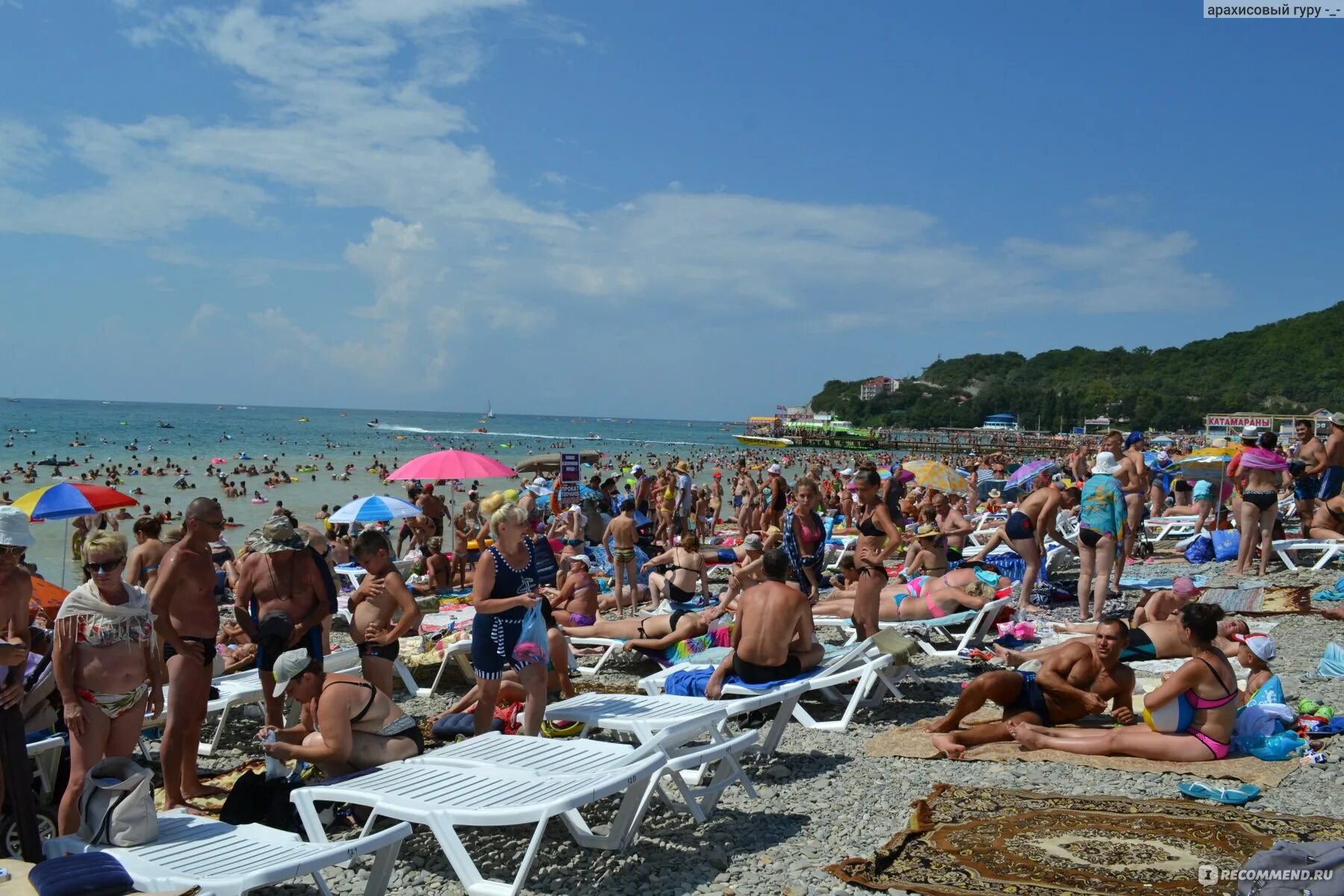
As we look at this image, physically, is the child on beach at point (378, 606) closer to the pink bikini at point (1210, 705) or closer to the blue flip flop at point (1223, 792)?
the blue flip flop at point (1223, 792)

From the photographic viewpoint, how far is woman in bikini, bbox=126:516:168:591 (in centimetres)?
584

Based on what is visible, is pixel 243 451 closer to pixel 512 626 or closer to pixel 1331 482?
pixel 1331 482

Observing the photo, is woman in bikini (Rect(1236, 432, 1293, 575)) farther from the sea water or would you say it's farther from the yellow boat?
the yellow boat

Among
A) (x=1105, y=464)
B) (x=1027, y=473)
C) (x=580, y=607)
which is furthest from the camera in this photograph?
(x=1027, y=473)

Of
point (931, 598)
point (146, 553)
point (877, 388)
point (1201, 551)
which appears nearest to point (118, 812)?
point (146, 553)

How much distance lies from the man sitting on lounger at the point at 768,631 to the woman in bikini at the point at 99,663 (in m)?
2.77

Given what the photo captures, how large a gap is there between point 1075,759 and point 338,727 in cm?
338

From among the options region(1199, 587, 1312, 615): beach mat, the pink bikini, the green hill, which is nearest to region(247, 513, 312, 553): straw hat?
the pink bikini

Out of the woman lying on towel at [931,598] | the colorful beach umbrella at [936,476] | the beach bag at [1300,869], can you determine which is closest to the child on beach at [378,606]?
the beach bag at [1300,869]

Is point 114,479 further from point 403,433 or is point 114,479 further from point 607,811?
point 403,433

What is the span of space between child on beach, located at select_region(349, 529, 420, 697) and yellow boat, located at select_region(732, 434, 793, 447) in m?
74.7

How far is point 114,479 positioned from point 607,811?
2967 centimetres

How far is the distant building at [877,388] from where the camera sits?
130 m

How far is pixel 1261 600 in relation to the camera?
8.30 m
